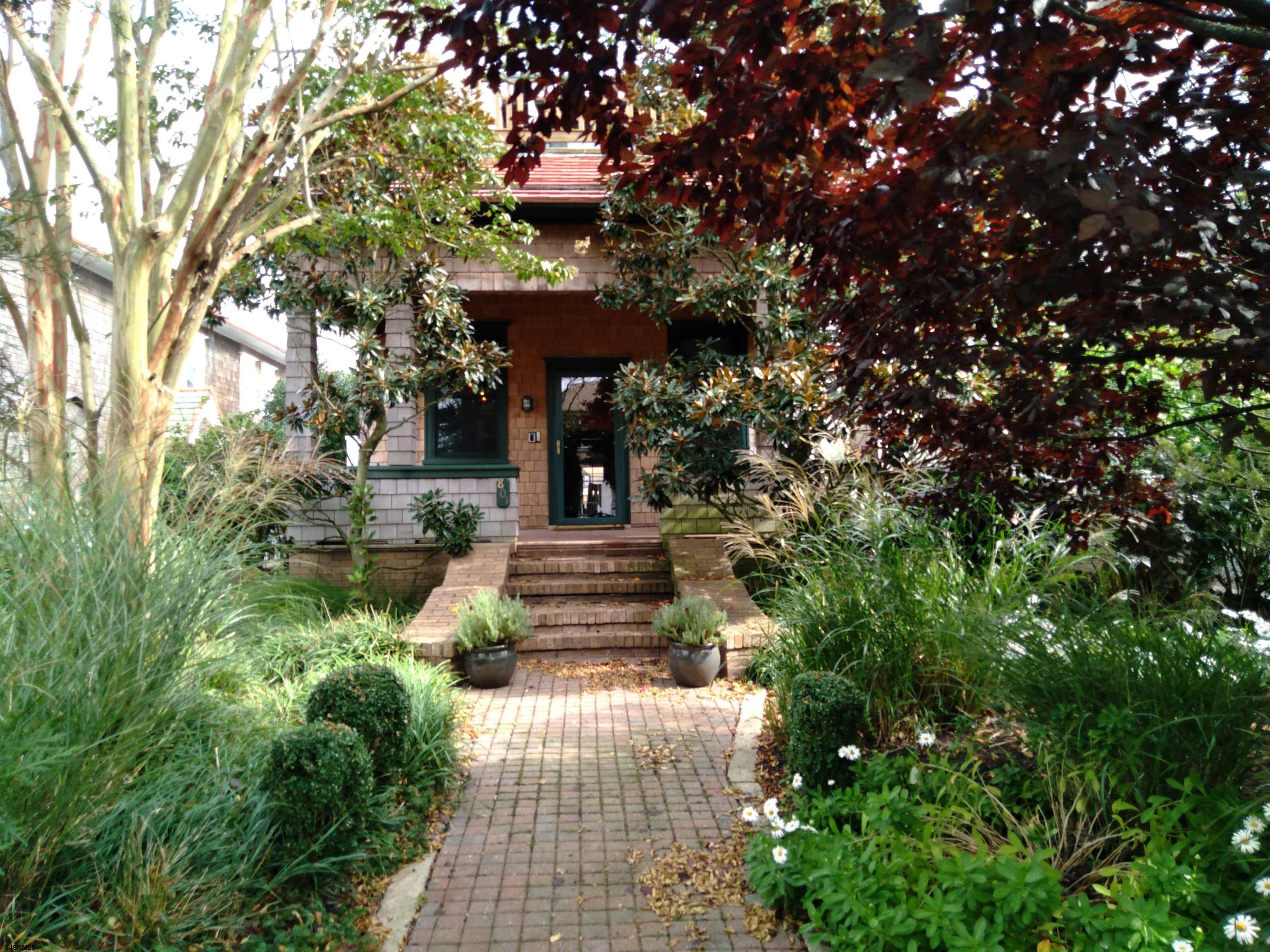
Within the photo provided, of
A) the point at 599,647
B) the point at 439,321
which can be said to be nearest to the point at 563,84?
the point at 599,647

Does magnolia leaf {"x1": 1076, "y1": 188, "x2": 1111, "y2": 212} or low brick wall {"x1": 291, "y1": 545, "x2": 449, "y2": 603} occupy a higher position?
magnolia leaf {"x1": 1076, "y1": 188, "x2": 1111, "y2": 212}

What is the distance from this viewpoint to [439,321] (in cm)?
948

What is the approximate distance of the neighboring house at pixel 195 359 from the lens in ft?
32.7

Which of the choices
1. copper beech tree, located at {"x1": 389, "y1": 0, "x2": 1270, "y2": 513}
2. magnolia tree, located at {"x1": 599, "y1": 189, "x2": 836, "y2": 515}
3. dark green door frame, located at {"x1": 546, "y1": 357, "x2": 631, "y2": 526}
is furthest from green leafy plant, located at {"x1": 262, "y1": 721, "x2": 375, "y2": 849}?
dark green door frame, located at {"x1": 546, "y1": 357, "x2": 631, "y2": 526}

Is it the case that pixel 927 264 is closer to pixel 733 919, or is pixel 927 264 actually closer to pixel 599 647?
pixel 733 919

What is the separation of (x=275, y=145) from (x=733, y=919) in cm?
645

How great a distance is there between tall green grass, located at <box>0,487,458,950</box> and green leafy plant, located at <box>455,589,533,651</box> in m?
2.28

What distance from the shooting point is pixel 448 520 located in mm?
9688

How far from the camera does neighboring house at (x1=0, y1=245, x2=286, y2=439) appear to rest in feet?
32.7

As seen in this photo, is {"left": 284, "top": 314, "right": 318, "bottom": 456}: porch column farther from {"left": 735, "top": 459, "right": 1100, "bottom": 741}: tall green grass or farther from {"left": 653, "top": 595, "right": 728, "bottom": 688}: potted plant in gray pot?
{"left": 735, "top": 459, "right": 1100, "bottom": 741}: tall green grass

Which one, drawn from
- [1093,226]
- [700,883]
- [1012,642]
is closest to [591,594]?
[700,883]

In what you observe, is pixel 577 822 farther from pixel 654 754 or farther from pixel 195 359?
pixel 195 359

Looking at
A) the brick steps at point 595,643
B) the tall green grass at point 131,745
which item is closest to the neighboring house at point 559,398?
the brick steps at point 595,643

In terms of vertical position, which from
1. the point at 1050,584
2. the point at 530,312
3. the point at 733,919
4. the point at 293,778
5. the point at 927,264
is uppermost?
the point at 530,312
